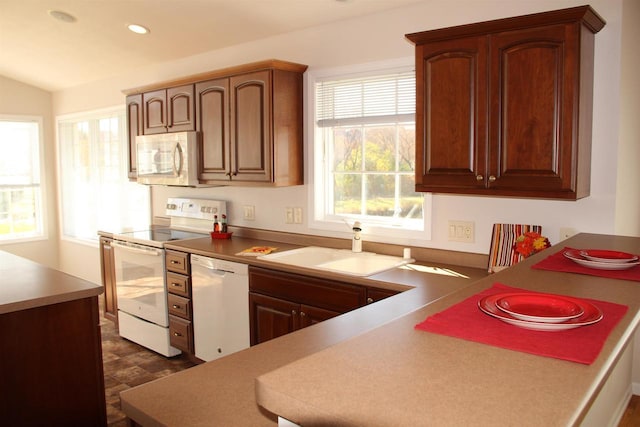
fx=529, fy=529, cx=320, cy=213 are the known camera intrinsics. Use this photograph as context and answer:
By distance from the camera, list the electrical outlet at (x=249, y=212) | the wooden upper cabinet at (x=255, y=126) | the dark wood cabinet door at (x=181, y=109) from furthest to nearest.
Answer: the electrical outlet at (x=249, y=212) → the dark wood cabinet door at (x=181, y=109) → the wooden upper cabinet at (x=255, y=126)

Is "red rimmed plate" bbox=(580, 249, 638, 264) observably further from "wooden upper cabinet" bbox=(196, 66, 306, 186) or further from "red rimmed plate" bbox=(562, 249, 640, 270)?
"wooden upper cabinet" bbox=(196, 66, 306, 186)

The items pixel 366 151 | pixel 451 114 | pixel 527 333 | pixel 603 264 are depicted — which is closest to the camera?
pixel 527 333

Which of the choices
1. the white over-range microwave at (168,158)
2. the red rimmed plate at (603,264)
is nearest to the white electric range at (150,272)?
the white over-range microwave at (168,158)

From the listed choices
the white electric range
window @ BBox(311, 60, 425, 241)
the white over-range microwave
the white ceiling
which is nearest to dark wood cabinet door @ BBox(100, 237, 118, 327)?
the white electric range

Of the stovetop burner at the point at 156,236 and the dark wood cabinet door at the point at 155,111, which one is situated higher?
the dark wood cabinet door at the point at 155,111

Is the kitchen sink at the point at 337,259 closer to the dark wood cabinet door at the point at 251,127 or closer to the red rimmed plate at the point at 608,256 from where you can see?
the dark wood cabinet door at the point at 251,127

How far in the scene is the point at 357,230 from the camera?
3.28m

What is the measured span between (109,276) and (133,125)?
1326 mm

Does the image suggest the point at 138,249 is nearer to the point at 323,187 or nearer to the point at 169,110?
the point at 169,110

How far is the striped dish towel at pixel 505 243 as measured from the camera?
2.66m

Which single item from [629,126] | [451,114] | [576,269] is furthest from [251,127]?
[576,269]

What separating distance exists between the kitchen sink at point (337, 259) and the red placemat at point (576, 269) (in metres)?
1.14

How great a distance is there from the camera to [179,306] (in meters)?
3.78

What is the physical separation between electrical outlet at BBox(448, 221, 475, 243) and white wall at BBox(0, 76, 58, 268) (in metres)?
5.31
